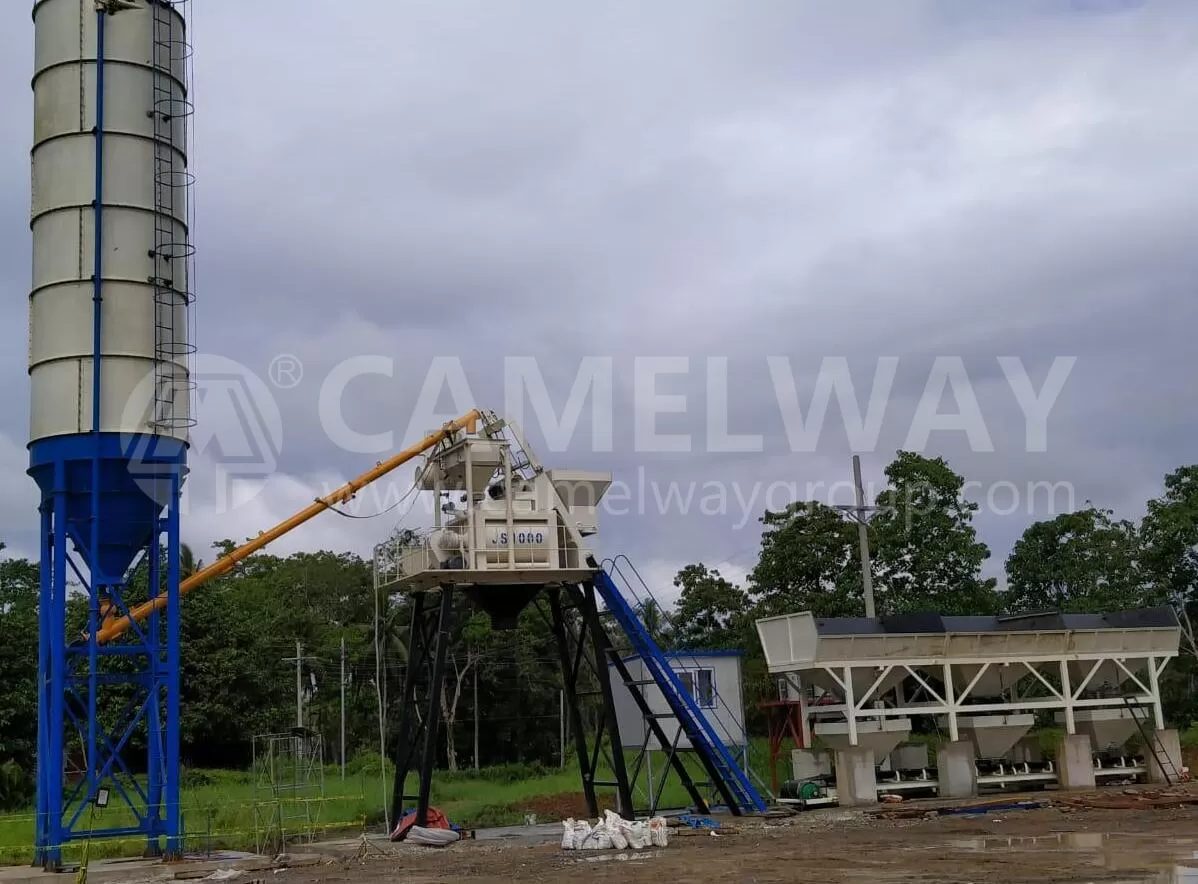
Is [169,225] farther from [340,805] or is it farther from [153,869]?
[340,805]

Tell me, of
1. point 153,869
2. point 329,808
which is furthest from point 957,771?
point 153,869

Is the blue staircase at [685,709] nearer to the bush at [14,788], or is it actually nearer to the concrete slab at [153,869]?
the concrete slab at [153,869]

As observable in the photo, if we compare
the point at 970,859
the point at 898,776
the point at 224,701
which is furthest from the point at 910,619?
the point at 224,701

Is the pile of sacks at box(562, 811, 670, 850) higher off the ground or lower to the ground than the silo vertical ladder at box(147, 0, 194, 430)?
lower

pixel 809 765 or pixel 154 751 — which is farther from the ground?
pixel 154 751

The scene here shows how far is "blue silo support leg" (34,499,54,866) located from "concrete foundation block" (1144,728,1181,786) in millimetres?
29531

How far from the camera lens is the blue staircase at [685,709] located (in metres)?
31.4

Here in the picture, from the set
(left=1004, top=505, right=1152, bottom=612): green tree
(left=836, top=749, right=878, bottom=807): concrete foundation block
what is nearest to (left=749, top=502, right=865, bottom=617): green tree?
(left=1004, top=505, right=1152, bottom=612): green tree

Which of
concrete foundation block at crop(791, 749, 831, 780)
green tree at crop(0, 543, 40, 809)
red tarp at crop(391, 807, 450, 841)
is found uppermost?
green tree at crop(0, 543, 40, 809)

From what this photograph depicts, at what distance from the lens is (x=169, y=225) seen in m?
30.1

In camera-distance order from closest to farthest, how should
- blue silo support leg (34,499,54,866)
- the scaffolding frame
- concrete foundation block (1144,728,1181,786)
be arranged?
blue silo support leg (34,499,54,866) < the scaffolding frame < concrete foundation block (1144,728,1181,786)

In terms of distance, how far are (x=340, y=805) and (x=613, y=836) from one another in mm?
14379

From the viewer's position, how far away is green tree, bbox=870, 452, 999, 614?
50.8 metres

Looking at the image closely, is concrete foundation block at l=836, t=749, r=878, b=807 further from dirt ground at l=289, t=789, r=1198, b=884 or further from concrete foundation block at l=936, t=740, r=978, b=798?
dirt ground at l=289, t=789, r=1198, b=884
